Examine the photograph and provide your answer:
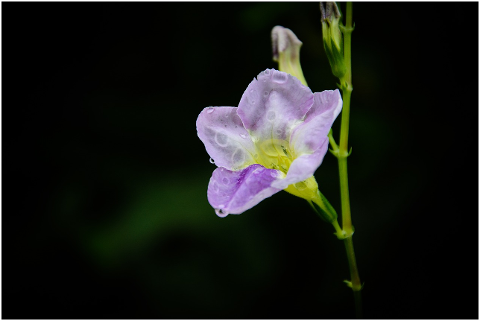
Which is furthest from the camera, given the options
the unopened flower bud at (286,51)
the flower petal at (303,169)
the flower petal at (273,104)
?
the unopened flower bud at (286,51)

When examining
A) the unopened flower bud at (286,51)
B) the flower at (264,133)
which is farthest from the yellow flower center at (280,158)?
the unopened flower bud at (286,51)

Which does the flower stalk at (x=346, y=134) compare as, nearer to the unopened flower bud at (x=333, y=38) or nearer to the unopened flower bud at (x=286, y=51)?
the unopened flower bud at (x=333, y=38)

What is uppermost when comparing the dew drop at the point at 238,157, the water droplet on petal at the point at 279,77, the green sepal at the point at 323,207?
the water droplet on petal at the point at 279,77

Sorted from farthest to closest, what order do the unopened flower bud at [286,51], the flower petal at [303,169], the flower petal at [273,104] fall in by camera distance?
the unopened flower bud at [286,51], the flower petal at [273,104], the flower petal at [303,169]

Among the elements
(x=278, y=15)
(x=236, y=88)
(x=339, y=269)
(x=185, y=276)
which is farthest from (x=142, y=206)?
(x=278, y=15)

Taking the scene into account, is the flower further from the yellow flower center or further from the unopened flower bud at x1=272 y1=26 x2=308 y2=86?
the unopened flower bud at x1=272 y1=26 x2=308 y2=86

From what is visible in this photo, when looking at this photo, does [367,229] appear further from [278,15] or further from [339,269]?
[278,15]

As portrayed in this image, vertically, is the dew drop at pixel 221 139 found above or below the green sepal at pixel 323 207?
above
